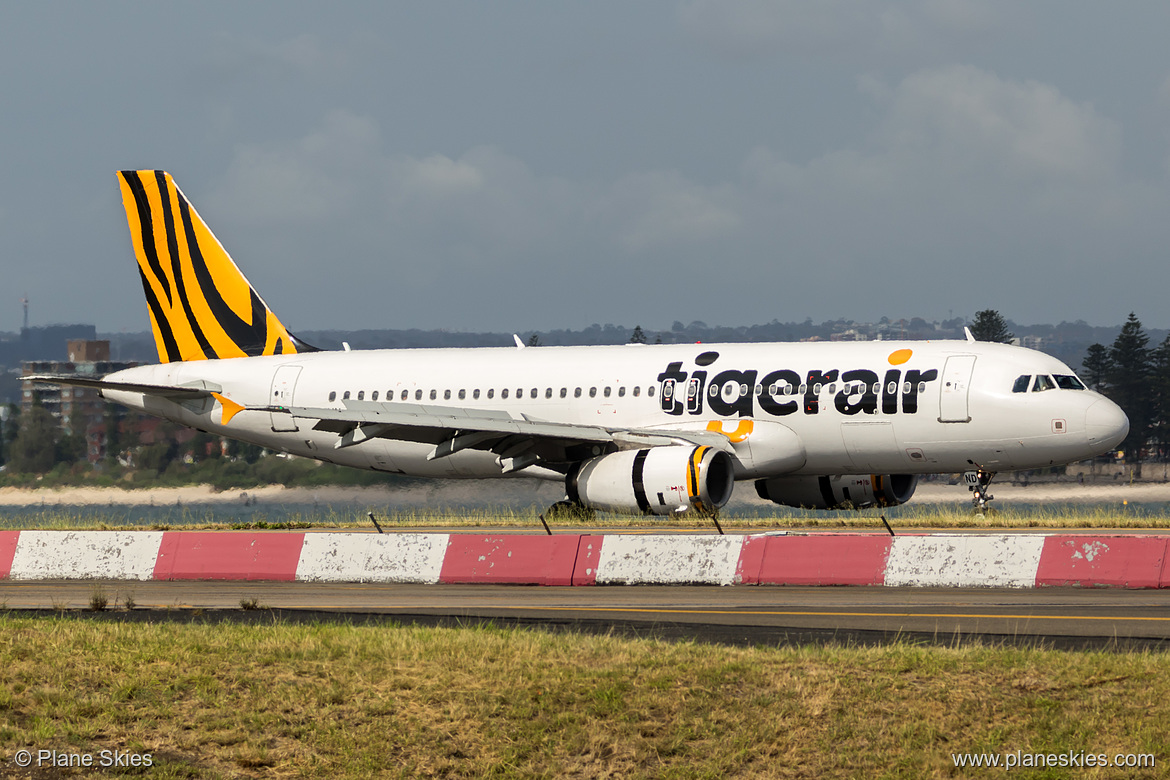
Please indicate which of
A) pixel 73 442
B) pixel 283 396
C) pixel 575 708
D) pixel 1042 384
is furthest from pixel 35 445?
pixel 575 708

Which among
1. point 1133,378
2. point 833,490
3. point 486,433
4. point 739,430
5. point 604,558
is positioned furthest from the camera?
point 1133,378

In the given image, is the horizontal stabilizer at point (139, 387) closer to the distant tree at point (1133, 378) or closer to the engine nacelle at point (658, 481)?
the engine nacelle at point (658, 481)

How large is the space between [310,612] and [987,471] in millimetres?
17351

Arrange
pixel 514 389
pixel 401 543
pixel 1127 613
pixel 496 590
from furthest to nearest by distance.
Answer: pixel 514 389 → pixel 401 543 → pixel 496 590 → pixel 1127 613

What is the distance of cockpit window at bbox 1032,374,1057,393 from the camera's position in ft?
91.1

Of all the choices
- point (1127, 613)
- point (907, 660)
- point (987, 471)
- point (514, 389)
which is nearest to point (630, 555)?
point (1127, 613)

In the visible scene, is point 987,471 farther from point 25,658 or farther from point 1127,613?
point 25,658

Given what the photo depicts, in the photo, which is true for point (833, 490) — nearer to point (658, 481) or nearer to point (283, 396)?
point (658, 481)

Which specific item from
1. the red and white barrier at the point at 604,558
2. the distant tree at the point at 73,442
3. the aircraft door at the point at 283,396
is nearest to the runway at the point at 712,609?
the red and white barrier at the point at 604,558

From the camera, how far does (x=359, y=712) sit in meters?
9.77

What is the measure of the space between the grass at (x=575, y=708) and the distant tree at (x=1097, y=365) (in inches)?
4367

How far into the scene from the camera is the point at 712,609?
1532 centimetres

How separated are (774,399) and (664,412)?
255 centimetres

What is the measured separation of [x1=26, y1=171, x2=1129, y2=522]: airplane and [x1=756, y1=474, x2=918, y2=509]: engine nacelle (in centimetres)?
4
